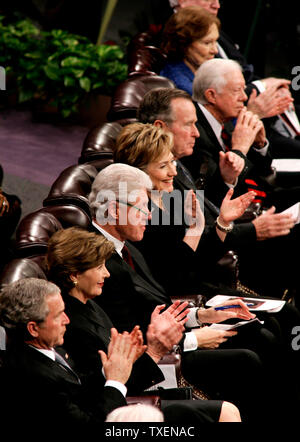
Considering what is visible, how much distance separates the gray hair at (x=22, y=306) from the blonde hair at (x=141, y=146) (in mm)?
1043

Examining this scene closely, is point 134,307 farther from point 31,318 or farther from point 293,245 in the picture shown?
point 293,245

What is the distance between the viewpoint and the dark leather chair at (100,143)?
11.0ft

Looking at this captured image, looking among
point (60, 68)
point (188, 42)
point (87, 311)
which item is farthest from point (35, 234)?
point (60, 68)

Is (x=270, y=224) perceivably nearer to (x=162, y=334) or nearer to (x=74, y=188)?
(x=74, y=188)

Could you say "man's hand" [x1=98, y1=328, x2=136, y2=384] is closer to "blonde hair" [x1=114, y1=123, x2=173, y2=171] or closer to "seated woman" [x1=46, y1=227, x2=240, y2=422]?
"seated woman" [x1=46, y1=227, x2=240, y2=422]

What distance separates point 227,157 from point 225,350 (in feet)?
3.61

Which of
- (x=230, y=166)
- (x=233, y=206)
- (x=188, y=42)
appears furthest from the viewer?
(x=188, y=42)

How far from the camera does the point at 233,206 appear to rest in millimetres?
3342

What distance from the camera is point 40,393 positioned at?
2051mm

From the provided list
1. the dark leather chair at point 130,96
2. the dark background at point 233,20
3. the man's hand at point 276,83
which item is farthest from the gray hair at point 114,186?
the dark background at point 233,20

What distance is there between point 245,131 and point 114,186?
1335 mm

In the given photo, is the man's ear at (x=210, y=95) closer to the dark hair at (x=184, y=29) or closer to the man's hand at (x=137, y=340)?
the dark hair at (x=184, y=29)

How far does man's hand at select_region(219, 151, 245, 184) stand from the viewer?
12.0 feet

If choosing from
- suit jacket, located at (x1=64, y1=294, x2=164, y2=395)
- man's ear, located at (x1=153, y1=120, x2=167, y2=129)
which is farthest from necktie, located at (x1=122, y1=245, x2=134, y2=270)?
man's ear, located at (x1=153, y1=120, x2=167, y2=129)
